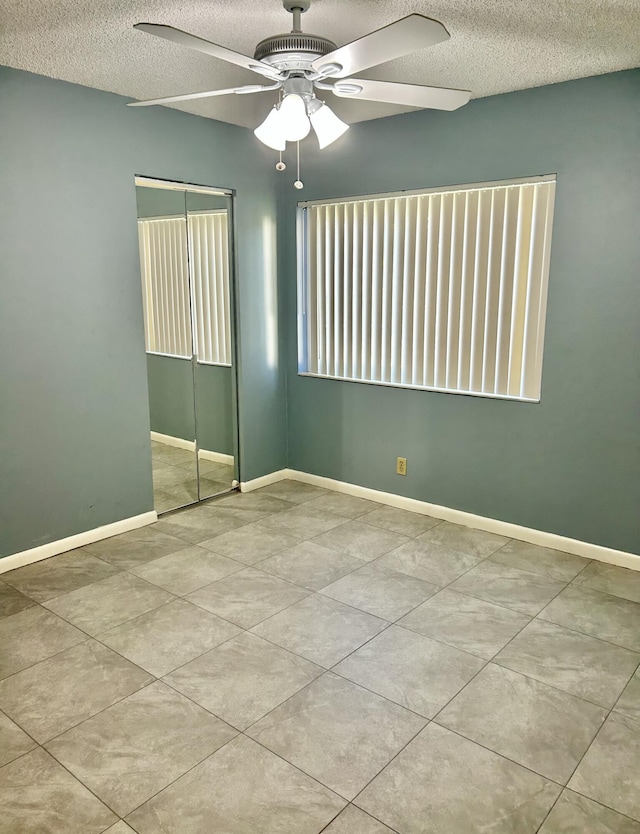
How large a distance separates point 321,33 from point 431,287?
5.33ft

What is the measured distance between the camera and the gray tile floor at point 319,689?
5.85ft

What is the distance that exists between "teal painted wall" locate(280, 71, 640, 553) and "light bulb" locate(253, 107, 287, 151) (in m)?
1.48

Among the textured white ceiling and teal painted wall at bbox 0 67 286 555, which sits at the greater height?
the textured white ceiling

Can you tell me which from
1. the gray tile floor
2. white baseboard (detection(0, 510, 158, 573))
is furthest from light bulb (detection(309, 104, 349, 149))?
white baseboard (detection(0, 510, 158, 573))

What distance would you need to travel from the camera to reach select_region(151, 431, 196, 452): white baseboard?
395 cm

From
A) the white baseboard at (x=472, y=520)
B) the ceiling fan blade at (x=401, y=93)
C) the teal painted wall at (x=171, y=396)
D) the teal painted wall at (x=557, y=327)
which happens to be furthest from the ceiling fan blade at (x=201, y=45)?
the white baseboard at (x=472, y=520)

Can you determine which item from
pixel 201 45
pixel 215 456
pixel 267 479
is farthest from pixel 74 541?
pixel 201 45

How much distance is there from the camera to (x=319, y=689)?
2.30 metres

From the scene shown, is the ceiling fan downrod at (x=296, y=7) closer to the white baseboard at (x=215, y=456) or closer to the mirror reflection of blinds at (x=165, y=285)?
the mirror reflection of blinds at (x=165, y=285)

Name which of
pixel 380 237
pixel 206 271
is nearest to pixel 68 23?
pixel 206 271

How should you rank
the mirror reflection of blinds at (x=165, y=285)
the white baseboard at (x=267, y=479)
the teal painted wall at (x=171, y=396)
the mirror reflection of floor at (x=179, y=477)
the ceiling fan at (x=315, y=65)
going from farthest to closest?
1. the white baseboard at (x=267, y=479)
2. the mirror reflection of floor at (x=179, y=477)
3. the teal painted wall at (x=171, y=396)
4. the mirror reflection of blinds at (x=165, y=285)
5. the ceiling fan at (x=315, y=65)

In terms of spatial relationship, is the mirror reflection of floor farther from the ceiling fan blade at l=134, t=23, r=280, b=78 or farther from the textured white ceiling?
the ceiling fan blade at l=134, t=23, r=280, b=78

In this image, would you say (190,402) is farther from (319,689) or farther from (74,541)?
(319,689)

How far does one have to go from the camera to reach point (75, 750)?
1.99m
